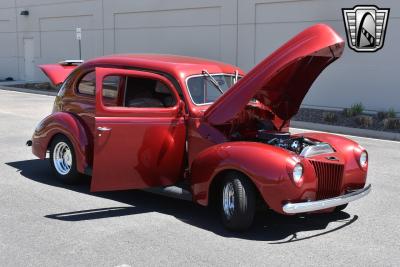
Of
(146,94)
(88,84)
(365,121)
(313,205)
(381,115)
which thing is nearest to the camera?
(313,205)

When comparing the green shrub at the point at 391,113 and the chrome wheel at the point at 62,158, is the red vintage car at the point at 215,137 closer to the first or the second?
the chrome wheel at the point at 62,158

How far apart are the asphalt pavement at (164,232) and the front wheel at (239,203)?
0.44 feet

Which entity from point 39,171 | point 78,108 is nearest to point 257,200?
point 78,108

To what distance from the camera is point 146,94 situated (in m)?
6.97

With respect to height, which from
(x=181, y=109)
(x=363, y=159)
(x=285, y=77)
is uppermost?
(x=285, y=77)

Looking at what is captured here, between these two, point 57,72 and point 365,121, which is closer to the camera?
point 57,72

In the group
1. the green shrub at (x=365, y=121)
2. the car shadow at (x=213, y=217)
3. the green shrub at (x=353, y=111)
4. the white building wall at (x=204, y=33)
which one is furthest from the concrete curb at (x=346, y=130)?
the car shadow at (x=213, y=217)

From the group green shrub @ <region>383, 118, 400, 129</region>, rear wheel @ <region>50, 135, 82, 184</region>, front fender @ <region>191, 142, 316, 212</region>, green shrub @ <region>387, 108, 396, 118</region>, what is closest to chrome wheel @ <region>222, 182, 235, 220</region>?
front fender @ <region>191, 142, 316, 212</region>

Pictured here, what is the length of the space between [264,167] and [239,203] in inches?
17.8

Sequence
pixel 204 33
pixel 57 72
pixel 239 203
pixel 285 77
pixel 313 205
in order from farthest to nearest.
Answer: pixel 204 33 < pixel 57 72 < pixel 285 77 < pixel 239 203 < pixel 313 205

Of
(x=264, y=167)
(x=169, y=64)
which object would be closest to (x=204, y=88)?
(x=169, y=64)

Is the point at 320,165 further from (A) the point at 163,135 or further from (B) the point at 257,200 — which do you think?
(A) the point at 163,135

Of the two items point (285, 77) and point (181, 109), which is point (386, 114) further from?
point (181, 109)

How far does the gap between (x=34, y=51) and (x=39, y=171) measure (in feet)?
76.5
